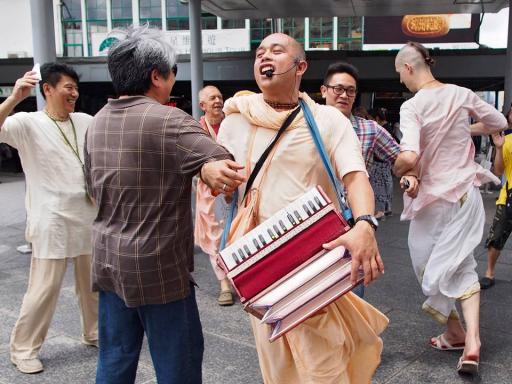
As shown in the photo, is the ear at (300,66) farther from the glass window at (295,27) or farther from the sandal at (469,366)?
the glass window at (295,27)

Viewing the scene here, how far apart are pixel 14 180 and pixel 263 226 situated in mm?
15212

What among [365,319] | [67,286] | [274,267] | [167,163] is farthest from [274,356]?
[67,286]

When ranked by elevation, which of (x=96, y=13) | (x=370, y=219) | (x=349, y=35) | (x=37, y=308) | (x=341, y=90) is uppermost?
(x=96, y=13)

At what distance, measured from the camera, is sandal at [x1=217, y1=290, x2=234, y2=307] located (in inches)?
185

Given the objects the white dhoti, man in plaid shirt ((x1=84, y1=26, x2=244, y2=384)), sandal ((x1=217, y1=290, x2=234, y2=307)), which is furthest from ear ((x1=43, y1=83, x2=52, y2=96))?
the white dhoti

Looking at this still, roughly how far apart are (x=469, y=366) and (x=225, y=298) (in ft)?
6.89

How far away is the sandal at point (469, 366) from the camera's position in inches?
128

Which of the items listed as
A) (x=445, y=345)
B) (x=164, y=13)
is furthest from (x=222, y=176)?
(x=164, y=13)

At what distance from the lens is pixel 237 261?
195 centimetres

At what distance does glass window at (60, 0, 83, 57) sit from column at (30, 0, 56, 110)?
20923 mm

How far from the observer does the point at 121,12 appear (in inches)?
1008

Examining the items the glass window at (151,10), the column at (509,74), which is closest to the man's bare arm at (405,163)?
the column at (509,74)

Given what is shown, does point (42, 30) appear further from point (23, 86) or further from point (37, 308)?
point (37, 308)

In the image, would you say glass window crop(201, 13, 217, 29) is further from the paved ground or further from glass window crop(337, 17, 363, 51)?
the paved ground
